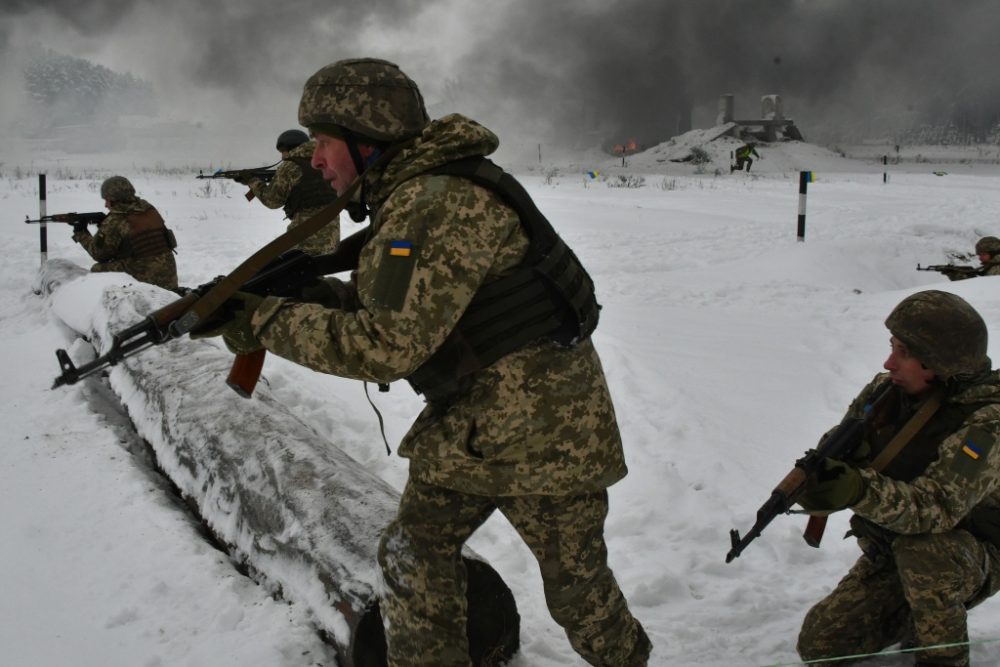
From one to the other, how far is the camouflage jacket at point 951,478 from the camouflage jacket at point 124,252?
6691 mm

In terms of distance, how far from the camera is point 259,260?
2.08 metres

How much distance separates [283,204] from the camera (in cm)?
724

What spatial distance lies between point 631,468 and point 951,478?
6.10 ft

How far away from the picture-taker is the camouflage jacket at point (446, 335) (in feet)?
5.95

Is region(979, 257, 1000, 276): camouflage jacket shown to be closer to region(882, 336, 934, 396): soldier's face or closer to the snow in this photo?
the snow

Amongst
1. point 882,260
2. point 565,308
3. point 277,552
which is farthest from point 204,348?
point 882,260

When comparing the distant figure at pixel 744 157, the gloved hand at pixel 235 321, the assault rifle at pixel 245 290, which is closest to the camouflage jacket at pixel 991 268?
the assault rifle at pixel 245 290

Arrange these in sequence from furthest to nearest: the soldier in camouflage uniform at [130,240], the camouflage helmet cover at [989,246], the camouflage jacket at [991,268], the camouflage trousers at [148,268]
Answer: the camouflage helmet cover at [989,246] < the camouflage jacket at [991,268] < the camouflage trousers at [148,268] < the soldier in camouflage uniform at [130,240]

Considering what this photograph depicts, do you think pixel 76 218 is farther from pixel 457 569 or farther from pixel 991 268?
pixel 991 268

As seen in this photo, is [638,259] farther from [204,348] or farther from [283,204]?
[204,348]

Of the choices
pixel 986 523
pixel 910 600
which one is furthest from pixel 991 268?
pixel 910 600

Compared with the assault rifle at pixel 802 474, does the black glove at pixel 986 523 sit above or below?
below

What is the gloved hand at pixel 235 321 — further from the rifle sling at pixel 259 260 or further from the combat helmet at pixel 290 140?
the combat helmet at pixel 290 140

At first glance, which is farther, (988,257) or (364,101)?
(988,257)
